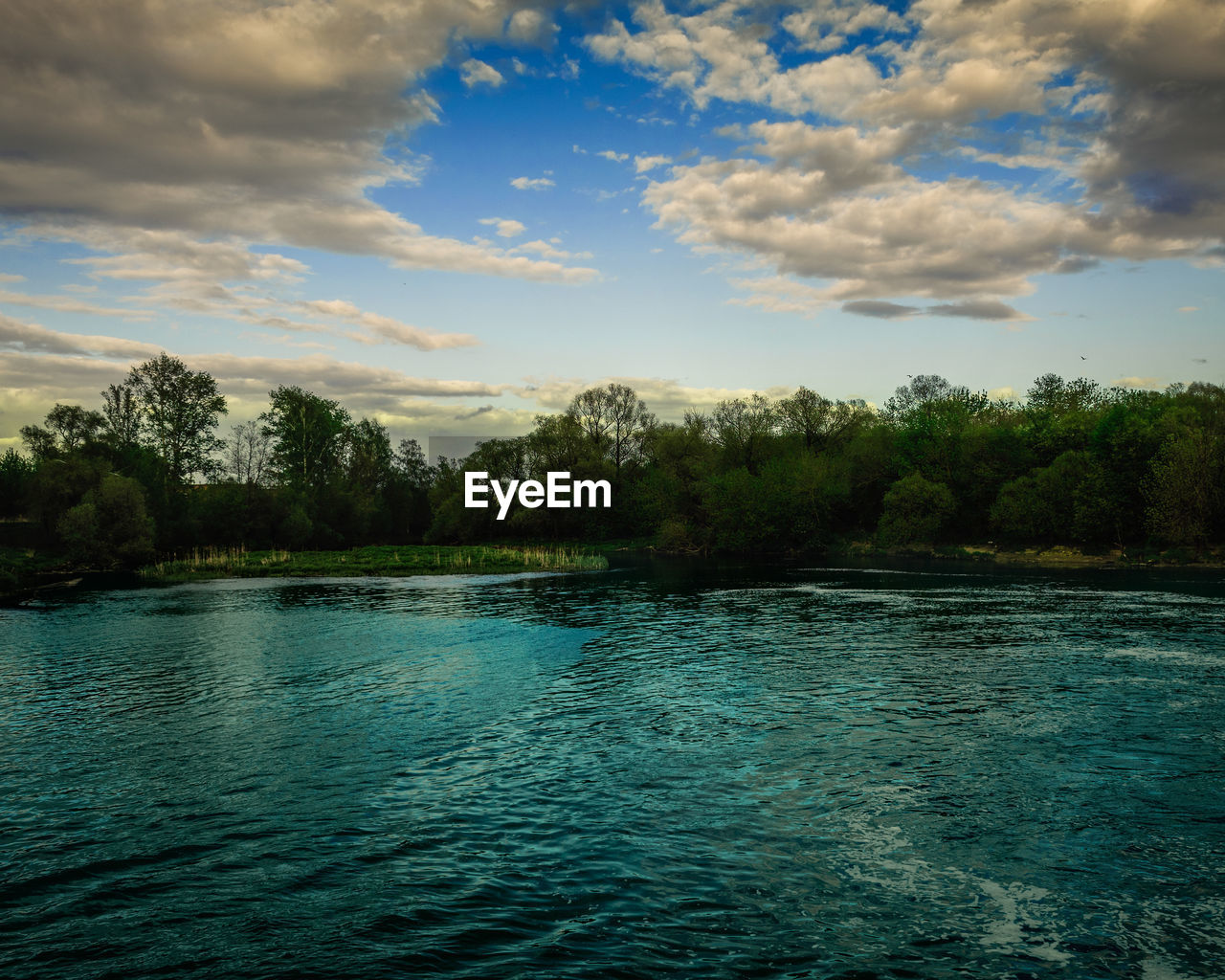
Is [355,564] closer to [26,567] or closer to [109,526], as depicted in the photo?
[109,526]

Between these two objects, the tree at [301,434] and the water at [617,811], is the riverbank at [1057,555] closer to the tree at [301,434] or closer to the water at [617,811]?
the water at [617,811]

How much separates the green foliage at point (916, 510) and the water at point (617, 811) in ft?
212

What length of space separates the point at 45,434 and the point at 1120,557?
455 feet

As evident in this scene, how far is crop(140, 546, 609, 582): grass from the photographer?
A: 3196 inches

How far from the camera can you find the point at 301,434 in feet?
461

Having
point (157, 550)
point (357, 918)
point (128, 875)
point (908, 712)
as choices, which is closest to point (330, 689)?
point (128, 875)

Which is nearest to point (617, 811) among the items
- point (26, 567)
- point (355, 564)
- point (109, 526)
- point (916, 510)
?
point (355, 564)

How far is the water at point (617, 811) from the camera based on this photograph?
11867 mm

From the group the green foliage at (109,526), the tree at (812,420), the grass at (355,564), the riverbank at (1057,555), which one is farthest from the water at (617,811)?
the tree at (812,420)

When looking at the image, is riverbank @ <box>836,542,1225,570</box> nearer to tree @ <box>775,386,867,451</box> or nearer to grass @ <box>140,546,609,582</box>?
tree @ <box>775,386,867,451</box>

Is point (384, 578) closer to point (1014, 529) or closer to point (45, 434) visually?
point (45, 434)

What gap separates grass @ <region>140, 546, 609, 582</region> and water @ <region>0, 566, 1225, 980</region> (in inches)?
1788

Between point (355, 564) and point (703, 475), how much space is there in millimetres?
54183

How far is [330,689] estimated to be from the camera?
29469 millimetres
